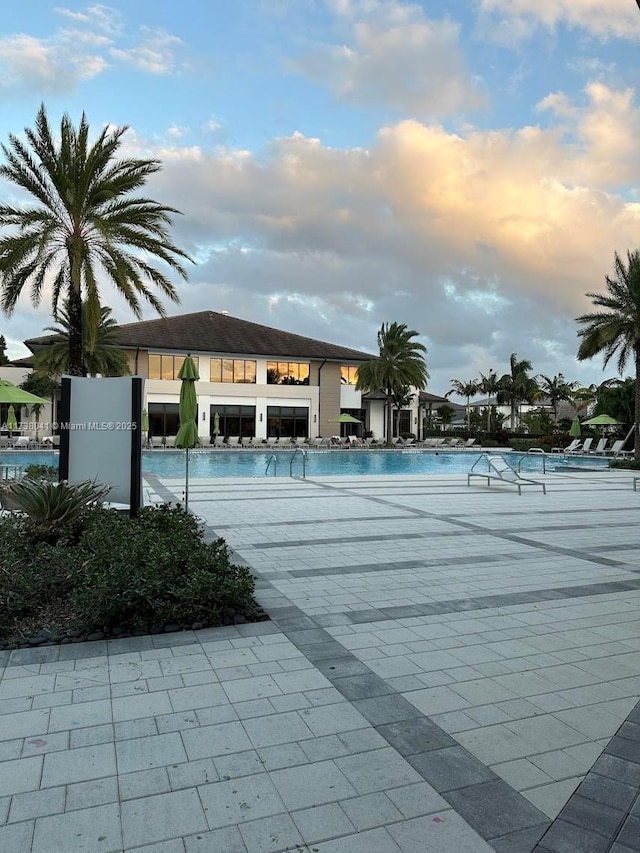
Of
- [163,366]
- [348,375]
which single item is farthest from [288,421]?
[163,366]

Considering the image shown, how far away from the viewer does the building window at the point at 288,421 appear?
45375mm

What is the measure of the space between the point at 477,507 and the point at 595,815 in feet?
34.1

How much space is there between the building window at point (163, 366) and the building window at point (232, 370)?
2.10 m

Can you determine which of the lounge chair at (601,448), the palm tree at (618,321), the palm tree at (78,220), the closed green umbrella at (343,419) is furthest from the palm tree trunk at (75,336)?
the closed green umbrella at (343,419)

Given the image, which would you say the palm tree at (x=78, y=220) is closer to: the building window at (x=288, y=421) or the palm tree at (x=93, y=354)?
the palm tree at (x=93, y=354)

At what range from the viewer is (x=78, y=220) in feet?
45.4

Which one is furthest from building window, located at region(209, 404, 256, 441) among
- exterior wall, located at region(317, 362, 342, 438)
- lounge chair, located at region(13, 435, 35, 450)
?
lounge chair, located at region(13, 435, 35, 450)

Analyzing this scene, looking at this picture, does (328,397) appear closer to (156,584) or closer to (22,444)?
(22,444)

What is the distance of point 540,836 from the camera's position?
8.18 ft

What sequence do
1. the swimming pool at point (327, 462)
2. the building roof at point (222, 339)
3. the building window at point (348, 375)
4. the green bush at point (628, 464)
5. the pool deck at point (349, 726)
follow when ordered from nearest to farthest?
the pool deck at point (349, 726), the swimming pool at point (327, 462), the green bush at point (628, 464), the building roof at point (222, 339), the building window at point (348, 375)

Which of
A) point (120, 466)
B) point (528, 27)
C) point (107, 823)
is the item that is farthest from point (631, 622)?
point (528, 27)

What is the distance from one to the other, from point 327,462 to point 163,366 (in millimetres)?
16773

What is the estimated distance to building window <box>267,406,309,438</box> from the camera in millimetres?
45375

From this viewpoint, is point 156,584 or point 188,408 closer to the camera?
point 156,584
